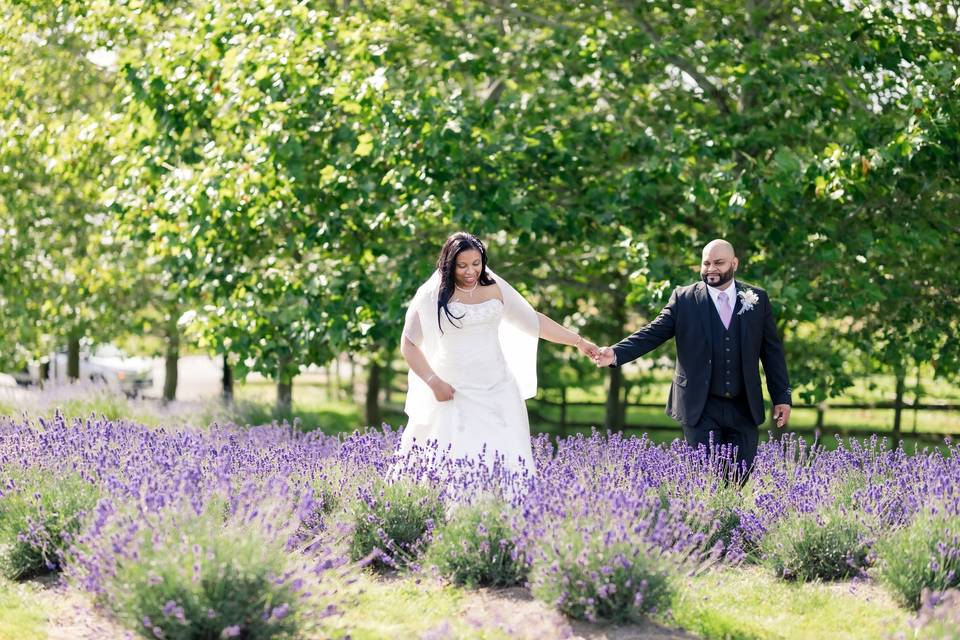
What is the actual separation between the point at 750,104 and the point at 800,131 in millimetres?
1028

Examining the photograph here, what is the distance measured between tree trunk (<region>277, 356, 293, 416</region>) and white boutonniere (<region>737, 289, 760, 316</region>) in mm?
5078

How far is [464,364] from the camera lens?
21.7ft

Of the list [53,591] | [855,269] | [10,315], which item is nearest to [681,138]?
[855,269]

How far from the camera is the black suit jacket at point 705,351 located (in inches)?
273

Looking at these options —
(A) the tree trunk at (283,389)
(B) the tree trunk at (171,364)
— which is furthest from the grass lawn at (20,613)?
(B) the tree trunk at (171,364)

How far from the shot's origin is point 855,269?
10.5m

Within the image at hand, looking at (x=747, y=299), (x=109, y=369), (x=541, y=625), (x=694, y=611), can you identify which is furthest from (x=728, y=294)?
(x=109, y=369)

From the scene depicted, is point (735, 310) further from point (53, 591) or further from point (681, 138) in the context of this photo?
point (53, 591)

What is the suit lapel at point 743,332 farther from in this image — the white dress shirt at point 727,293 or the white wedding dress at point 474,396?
the white wedding dress at point 474,396

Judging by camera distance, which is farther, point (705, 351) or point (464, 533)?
point (705, 351)

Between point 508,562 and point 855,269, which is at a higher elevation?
point 855,269

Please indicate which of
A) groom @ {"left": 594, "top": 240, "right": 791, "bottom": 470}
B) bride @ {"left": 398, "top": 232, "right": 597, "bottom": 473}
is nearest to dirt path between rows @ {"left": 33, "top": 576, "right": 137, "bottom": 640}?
bride @ {"left": 398, "top": 232, "right": 597, "bottom": 473}

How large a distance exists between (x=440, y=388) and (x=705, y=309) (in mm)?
1858

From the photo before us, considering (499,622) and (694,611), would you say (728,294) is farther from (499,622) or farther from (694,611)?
(499,622)
